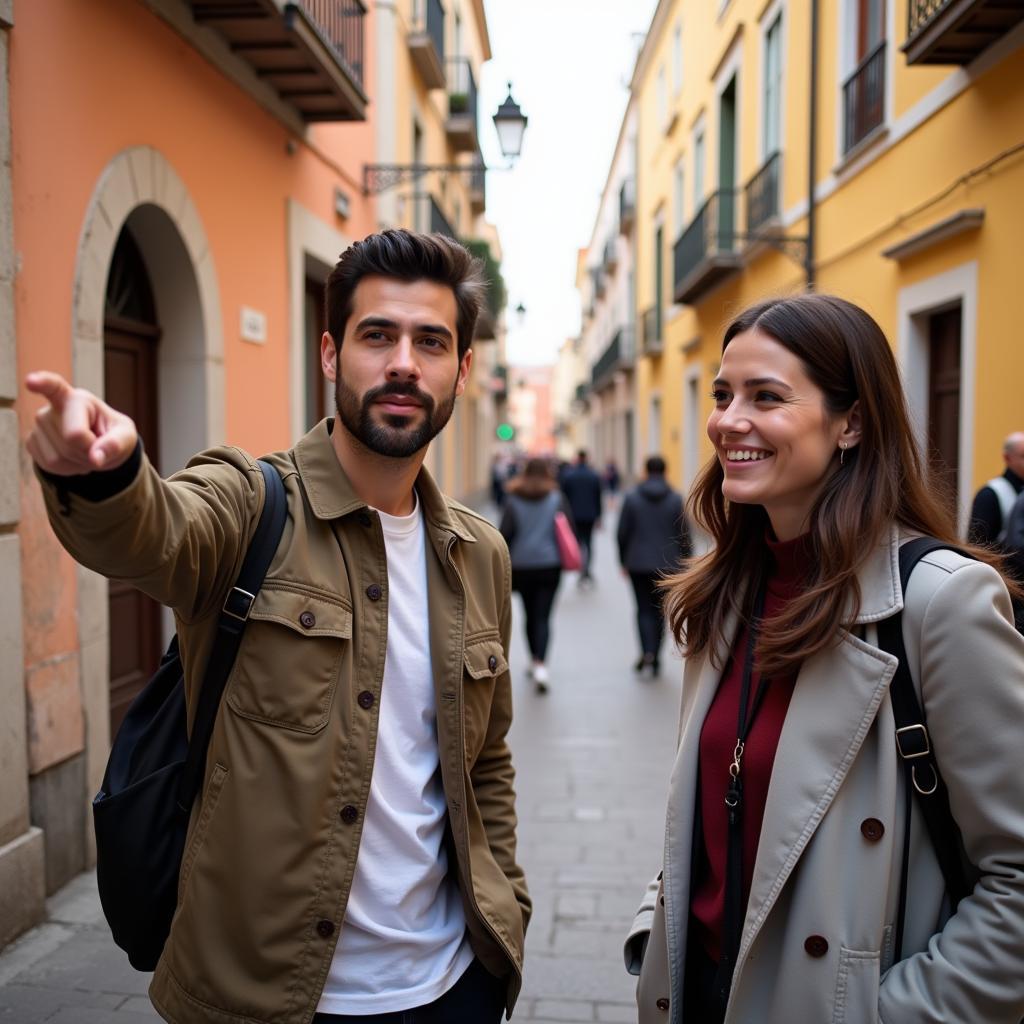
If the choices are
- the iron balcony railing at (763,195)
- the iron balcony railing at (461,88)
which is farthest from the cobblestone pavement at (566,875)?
the iron balcony railing at (461,88)

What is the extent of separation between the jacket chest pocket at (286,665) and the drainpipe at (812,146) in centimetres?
1066

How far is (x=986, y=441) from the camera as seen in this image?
282 inches

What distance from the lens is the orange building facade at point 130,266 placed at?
3.82 metres

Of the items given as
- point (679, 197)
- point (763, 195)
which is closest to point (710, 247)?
point (763, 195)

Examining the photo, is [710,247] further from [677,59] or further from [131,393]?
[131,393]

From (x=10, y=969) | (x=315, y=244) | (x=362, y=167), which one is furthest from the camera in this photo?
(x=362, y=167)

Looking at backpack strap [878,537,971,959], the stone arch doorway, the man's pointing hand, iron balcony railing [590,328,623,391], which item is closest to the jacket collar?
the man's pointing hand

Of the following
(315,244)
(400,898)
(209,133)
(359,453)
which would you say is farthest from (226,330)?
(400,898)

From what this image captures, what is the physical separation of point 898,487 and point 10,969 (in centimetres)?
334

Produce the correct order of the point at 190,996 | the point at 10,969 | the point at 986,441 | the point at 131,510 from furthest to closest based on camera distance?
the point at 986,441 < the point at 10,969 < the point at 190,996 < the point at 131,510

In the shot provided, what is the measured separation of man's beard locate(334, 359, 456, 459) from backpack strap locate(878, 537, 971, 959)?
934mm

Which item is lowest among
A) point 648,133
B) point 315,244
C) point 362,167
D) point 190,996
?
point 190,996

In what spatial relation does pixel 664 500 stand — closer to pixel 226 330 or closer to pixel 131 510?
pixel 226 330

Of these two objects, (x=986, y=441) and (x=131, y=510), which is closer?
(x=131, y=510)
